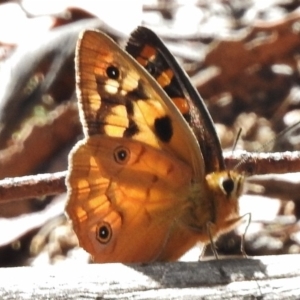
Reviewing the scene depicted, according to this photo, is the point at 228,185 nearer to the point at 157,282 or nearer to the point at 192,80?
the point at 157,282

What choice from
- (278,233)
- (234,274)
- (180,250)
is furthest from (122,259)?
(278,233)

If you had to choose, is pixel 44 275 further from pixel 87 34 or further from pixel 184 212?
pixel 87 34

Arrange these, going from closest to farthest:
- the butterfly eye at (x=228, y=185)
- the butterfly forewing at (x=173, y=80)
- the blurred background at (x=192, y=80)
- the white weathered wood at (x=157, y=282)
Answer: the white weathered wood at (x=157, y=282) < the butterfly eye at (x=228, y=185) < the butterfly forewing at (x=173, y=80) < the blurred background at (x=192, y=80)

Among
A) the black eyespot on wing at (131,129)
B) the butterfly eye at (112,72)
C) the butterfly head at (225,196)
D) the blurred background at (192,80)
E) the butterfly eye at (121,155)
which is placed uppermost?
the butterfly eye at (112,72)

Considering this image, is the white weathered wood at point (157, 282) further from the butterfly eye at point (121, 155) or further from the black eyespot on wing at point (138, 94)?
the black eyespot on wing at point (138, 94)

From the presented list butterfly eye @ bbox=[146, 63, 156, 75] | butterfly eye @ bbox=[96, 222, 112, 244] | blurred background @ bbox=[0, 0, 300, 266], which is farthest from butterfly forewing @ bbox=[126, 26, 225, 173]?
blurred background @ bbox=[0, 0, 300, 266]

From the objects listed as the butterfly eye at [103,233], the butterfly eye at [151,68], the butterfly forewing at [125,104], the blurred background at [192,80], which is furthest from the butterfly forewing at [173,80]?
the blurred background at [192,80]

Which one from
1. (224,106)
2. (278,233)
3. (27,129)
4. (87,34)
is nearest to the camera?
(87,34)
